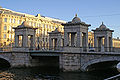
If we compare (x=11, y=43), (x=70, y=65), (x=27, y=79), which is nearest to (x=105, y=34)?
(x=70, y=65)

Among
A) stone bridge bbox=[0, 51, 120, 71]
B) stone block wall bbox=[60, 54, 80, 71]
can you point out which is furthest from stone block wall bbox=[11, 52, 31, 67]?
stone block wall bbox=[60, 54, 80, 71]

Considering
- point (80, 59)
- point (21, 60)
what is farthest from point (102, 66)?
point (21, 60)

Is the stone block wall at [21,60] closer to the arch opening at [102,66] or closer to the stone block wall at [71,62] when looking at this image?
the stone block wall at [71,62]

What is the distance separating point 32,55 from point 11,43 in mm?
37491

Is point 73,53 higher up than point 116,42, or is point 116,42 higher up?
point 116,42

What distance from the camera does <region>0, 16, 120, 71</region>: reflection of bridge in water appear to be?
87.9 ft

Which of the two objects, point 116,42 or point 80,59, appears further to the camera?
point 116,42

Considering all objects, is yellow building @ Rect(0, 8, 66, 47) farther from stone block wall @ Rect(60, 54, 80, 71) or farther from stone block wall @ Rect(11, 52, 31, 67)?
stone block wall @ Rect(60, 54, 80, 71)

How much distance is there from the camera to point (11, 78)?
78.9 ft

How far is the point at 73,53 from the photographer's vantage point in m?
28.0

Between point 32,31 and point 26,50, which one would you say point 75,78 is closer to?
point 26,50

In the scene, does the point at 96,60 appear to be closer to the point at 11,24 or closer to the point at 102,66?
the point at 102,66

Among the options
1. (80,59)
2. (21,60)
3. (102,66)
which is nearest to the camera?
(80,59)

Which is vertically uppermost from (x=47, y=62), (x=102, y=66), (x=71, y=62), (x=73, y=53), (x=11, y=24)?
(x=11, y=24)
